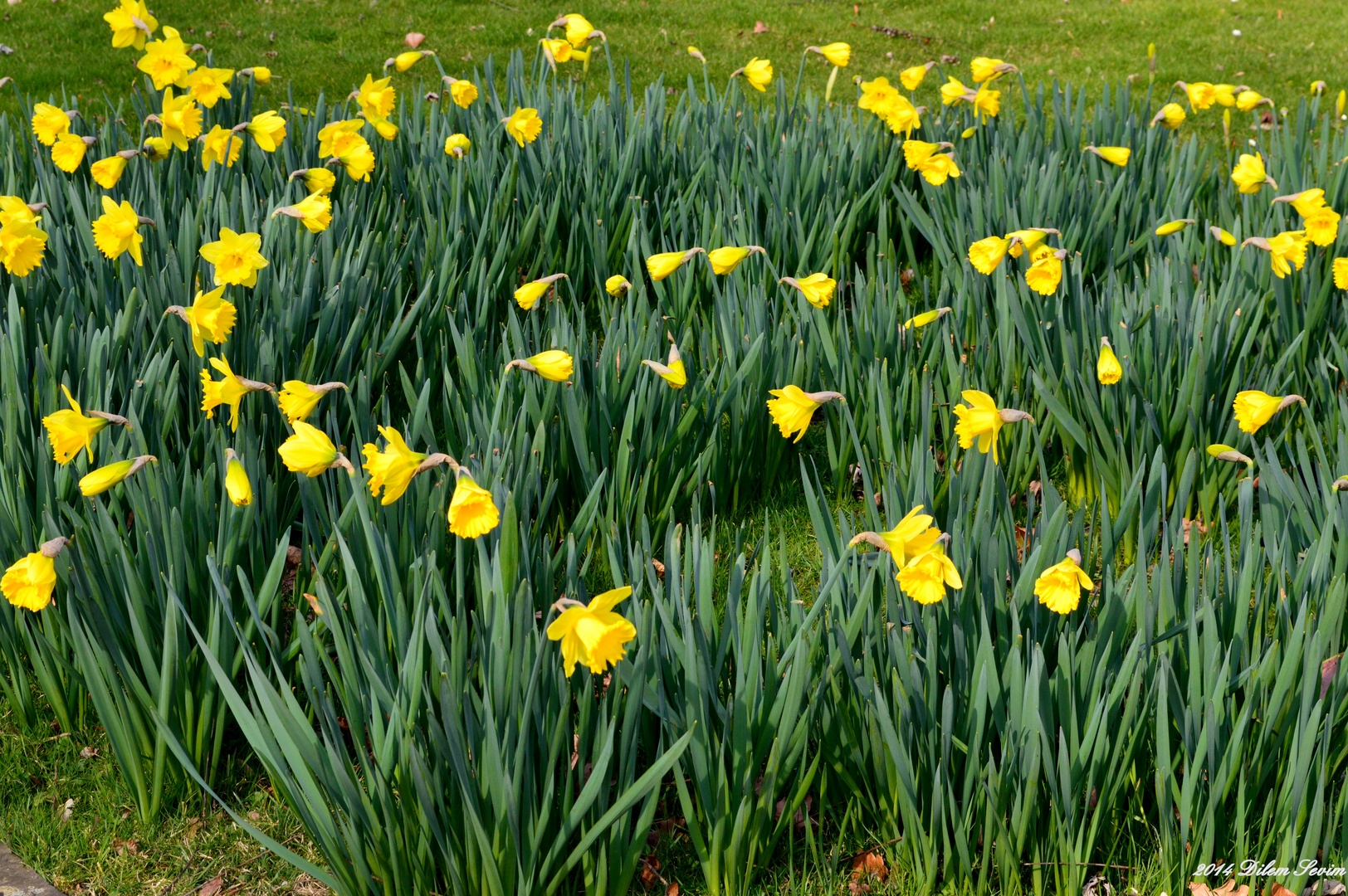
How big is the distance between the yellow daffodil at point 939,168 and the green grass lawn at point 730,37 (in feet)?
10.9

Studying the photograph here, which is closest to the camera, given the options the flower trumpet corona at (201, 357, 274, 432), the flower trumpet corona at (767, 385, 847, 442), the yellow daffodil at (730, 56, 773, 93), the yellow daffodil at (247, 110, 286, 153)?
the flower trumpet corona at (201, 357, 274, 432)

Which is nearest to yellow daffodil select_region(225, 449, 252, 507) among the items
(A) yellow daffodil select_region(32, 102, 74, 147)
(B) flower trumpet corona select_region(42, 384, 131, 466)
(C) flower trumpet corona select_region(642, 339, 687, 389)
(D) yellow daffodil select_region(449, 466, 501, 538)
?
(B) flower trumpet corona select_region(42, 384, 131, 466)

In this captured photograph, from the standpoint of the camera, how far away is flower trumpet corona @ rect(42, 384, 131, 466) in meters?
1.75

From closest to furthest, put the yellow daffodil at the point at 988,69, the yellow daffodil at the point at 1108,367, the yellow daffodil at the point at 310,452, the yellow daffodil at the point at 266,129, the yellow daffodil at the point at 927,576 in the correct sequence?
1. the yellow daffodil at the point at 927,576
2. the yellow daffodil at the point at 310,452
3. the yellow daffodil at the point at 1108,367
4. the yellow daffodil at the point at 266,129
5. the yellow daffodil at the point at 988,69

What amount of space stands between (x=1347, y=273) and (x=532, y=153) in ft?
7.88

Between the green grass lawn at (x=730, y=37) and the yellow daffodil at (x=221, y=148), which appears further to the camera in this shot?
the green grass lawn at (x=730, y=37)

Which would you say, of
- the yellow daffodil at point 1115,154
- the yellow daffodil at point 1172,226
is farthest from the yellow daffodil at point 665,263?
the yellow daffodil at point 1115,154

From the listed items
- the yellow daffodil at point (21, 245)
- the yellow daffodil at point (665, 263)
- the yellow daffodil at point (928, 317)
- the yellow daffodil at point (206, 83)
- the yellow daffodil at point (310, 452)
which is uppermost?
the yellow daffodil at point (206, 83)

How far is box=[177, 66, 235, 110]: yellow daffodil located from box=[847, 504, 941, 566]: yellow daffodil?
9.59 feet

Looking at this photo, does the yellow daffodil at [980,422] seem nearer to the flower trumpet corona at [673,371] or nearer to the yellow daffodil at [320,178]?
the flower trumpet corona at [673,371]

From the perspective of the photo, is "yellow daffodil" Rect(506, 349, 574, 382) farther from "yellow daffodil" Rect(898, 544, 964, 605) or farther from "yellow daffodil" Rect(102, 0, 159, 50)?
"yellow daffodil" Rect(102, 0, 159, 50)

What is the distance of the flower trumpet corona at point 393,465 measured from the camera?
1523 millimetres

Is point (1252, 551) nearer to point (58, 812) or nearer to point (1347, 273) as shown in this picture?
point (1347, 273)


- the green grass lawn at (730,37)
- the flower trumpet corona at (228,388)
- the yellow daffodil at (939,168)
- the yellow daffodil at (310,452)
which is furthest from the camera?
the green grass lawn at (730,37)
